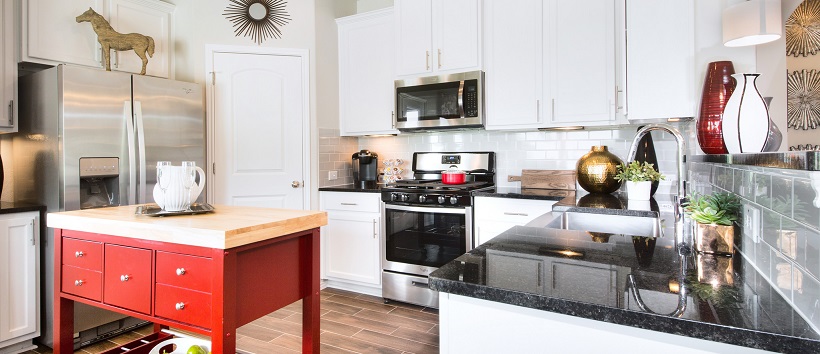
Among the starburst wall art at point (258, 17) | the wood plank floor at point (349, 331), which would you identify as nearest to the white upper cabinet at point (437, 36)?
the starburst wall art at point (258, 17)

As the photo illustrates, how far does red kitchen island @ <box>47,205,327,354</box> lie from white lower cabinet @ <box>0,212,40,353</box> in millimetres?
1091

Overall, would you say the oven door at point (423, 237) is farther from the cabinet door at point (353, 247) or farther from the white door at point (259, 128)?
the white door at point (259, 128)

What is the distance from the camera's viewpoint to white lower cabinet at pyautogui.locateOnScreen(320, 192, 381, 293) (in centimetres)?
346

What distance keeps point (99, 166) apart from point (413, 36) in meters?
2.36

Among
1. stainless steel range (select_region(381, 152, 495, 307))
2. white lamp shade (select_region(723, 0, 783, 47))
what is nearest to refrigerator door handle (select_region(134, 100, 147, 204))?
stainless steel range (select_region(381, 152, 495, 307))

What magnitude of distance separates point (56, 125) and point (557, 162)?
333 cm

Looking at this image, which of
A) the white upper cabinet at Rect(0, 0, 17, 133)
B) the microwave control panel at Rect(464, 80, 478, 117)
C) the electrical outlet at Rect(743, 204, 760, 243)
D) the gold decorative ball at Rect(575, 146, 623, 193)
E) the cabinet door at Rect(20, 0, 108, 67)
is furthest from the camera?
the microwave control panel at Rect(464, 80, 478, 117)

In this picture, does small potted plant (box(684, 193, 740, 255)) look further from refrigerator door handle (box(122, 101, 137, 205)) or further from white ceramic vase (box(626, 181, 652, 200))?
refrigerator door handle (box(122, 101, 137, 205))

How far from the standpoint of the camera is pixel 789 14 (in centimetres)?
285

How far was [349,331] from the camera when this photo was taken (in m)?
2.79

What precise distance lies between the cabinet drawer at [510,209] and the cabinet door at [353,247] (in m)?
0.85

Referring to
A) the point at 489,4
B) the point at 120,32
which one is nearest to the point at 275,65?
the point at 120,32

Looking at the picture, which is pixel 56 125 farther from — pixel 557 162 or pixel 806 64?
pixel 806 64

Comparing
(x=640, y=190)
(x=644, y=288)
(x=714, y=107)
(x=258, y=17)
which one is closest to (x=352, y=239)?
(x=258, y=17)
